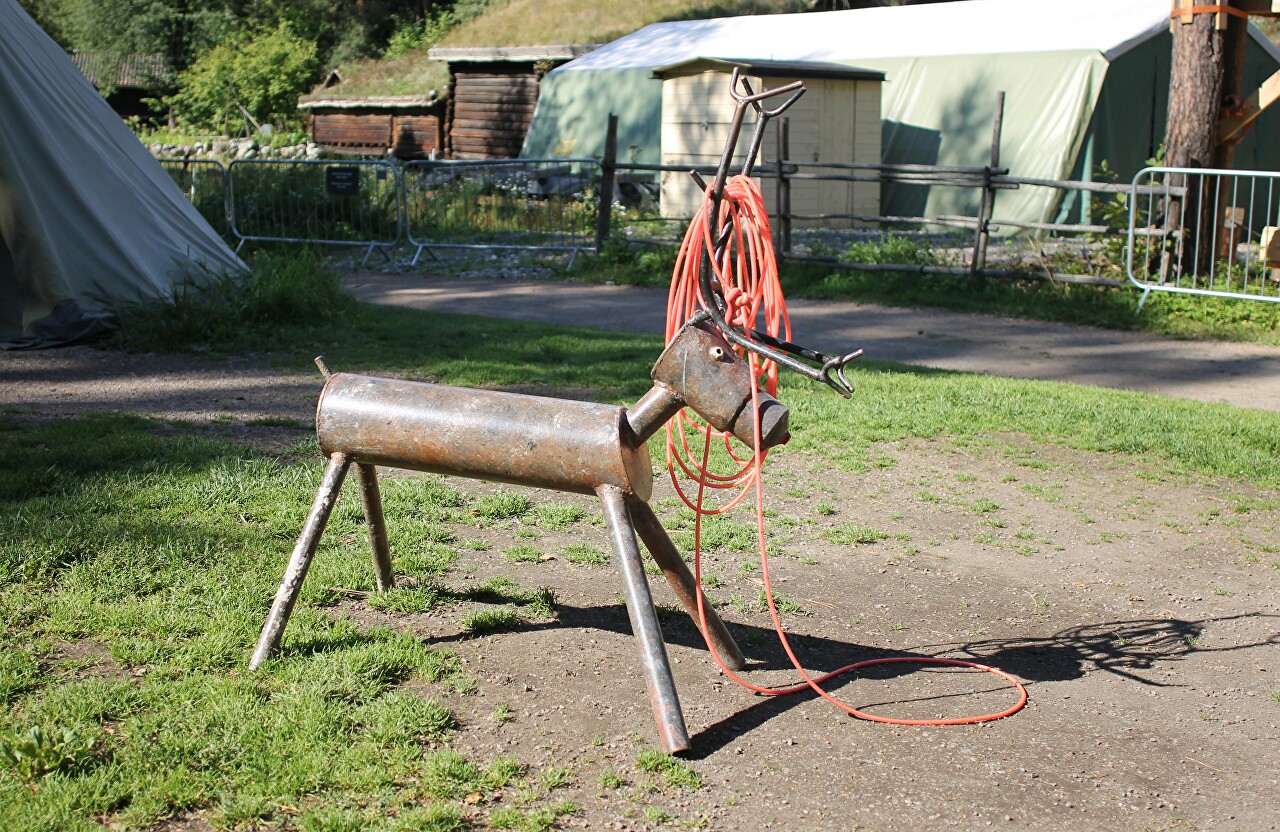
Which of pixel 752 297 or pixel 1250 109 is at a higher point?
pixel 1250 109

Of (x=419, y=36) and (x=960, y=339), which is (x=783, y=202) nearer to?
(x=960, y=339)

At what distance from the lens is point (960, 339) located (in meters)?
10.7

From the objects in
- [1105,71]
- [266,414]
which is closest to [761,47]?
[1105,71]

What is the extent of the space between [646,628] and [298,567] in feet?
3.83

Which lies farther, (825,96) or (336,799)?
(825,96)

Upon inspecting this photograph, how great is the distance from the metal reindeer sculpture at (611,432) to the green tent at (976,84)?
14.4 meters

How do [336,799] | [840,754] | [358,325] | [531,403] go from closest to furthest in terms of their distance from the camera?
[336,799]
[840,754]
[531,403]
[358,325]

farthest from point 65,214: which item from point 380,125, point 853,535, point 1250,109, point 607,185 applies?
point 380,125

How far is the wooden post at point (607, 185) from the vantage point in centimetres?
1509

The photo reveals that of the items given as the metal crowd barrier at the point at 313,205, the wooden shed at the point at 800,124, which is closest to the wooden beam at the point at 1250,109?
the wooden shed at the point at 800,124

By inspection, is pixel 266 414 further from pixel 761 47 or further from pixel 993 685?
pixel 761 47

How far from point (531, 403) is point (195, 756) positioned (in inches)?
54.0

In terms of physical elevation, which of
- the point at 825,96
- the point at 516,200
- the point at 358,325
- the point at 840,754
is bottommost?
the point at 840,754

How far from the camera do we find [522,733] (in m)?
3.49
